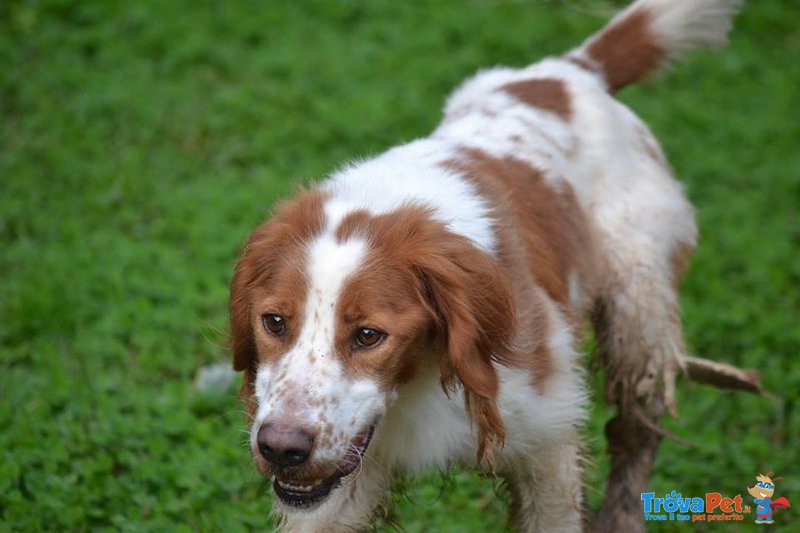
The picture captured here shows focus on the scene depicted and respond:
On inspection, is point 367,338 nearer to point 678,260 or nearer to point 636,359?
point 636,359

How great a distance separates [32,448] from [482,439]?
7.13 ft

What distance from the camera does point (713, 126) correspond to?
7.92 metres

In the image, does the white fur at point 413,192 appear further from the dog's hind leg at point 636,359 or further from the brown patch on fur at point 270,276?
the dog's hind leg at point 636,359

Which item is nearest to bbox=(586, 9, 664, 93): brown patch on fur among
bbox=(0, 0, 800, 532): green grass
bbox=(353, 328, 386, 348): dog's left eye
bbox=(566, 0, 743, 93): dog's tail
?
bbox=(566, 0, 743, 93): dog's tail

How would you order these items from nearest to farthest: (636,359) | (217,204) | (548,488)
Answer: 1. (548,488)
2. (636,359)
3. (217,204)

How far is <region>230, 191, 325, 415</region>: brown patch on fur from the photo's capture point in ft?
10.2

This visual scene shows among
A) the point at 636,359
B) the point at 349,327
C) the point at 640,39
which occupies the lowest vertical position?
the point at 636,359

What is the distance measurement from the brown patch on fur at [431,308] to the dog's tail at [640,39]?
1826 millimetres

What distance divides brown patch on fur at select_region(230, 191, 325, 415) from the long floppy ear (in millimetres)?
355

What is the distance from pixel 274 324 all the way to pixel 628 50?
2.37m

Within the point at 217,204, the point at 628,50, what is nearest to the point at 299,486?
the point at 628,50

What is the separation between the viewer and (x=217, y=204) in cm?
655

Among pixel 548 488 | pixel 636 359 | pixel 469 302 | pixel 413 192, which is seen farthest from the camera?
pixel 636 359

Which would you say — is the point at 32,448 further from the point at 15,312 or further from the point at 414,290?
the point at 414,290
